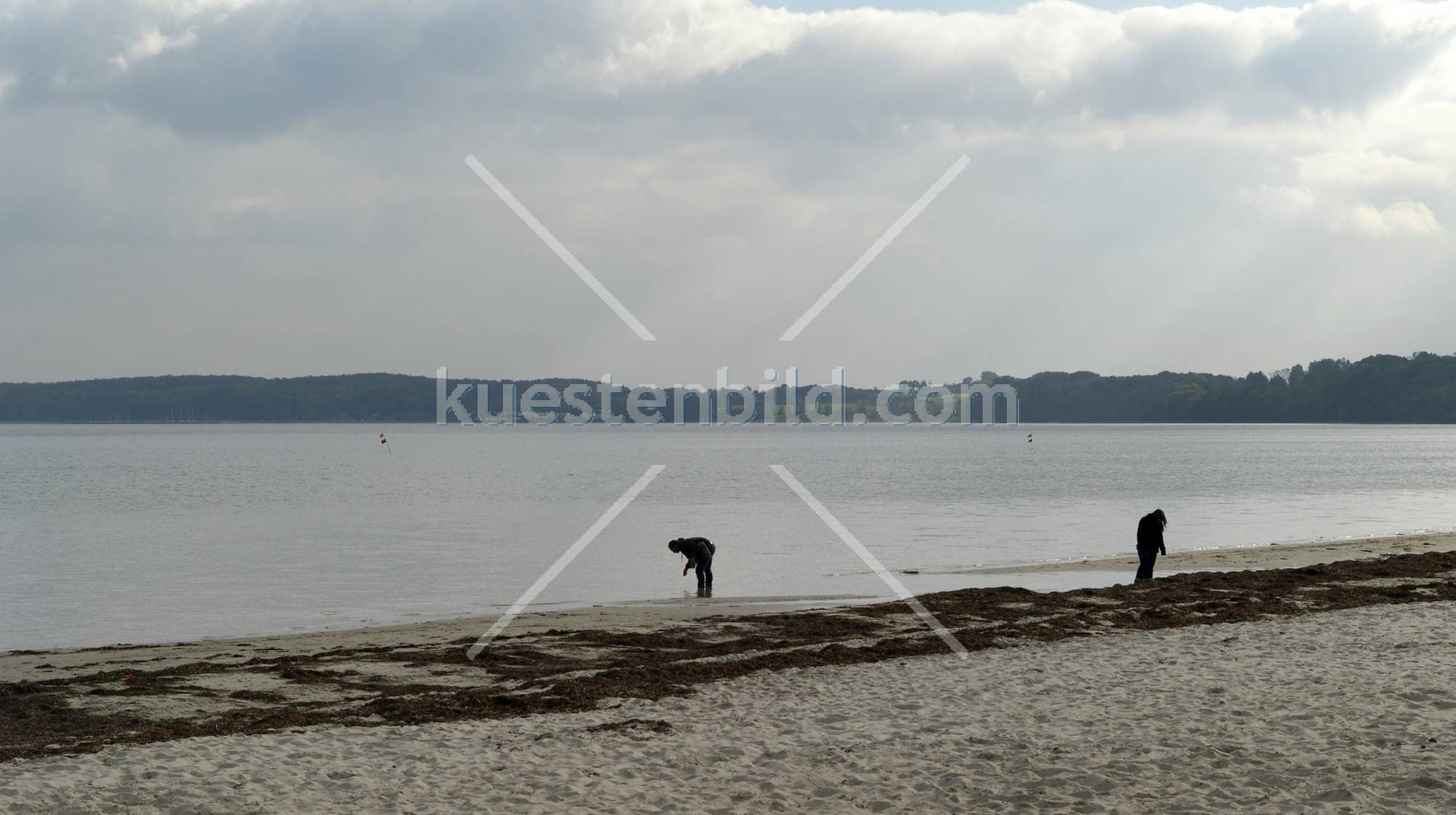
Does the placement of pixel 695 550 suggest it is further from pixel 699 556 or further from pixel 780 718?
pixel 780 718

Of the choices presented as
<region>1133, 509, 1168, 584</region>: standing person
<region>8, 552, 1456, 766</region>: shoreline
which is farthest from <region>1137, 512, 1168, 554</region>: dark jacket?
<region>8, 552, 1456, 766</region>: shoreline

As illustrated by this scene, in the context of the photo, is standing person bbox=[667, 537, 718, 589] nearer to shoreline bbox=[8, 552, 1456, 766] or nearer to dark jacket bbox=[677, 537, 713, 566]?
dark jacket bbox=[677, 537, 713, 566]

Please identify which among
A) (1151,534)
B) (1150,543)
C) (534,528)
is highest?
(1151,534)

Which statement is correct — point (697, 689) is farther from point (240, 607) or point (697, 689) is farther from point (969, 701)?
point (240, 607)

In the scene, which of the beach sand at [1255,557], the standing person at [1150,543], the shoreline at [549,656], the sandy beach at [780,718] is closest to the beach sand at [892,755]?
the sandy beach at [780,718]

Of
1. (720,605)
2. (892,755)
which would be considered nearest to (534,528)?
(720,605)

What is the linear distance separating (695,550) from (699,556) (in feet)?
0.54

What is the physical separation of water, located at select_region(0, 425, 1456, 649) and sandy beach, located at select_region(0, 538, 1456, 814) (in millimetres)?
5961

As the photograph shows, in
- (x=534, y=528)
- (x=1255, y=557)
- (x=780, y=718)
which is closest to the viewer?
(x=780, y=718)

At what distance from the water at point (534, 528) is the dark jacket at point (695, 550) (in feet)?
2.84

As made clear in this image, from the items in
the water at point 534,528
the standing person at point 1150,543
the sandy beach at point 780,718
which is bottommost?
the water at point 534,528

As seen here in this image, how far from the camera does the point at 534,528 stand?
140ft

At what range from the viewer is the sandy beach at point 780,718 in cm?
920

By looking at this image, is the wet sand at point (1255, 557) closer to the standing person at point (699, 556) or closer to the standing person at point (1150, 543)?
the standing person at point (1150, 543)
